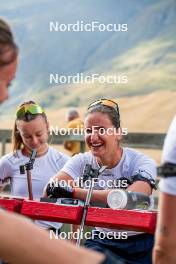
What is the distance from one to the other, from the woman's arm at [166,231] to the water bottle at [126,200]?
3.56 feet

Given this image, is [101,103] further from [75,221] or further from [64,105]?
[64,105]

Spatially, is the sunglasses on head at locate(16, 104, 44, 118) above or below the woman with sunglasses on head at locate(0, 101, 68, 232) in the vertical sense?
above

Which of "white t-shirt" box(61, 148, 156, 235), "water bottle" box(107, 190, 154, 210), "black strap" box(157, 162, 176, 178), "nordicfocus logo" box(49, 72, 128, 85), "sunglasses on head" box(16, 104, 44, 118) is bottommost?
"water bottle" box(107, 190, 154, 210)

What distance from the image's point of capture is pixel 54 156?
3.88 m

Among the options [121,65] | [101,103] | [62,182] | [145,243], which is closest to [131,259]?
[145,243]

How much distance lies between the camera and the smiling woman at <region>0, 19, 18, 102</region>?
1.38 metres

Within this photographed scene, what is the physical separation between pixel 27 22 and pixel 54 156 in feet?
8.82

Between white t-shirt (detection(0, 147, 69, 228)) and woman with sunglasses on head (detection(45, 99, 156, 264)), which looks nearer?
woman with sunglasses on head (detection(45, 99, 156, 264))

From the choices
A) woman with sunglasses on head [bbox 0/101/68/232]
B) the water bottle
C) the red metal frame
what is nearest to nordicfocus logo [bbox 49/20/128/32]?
woman with sunglasses on head [bbox 0/101/68/232]

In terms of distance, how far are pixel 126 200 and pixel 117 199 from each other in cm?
4

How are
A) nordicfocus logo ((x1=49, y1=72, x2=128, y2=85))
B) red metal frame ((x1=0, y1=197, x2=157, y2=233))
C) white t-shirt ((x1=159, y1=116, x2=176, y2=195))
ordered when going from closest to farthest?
white t-shirt ((x1=159, y1=116, x2=176, y2=195))
red metal frame ((x1=0, y1=197, x2=157, y2=233))
nordicfocus logo ((x1=49, y1=72, x2=128, y2=85))

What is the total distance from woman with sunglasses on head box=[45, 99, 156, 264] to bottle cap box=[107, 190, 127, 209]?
106 mm

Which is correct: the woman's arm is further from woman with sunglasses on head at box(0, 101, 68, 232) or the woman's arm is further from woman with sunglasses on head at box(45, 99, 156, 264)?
woman with sunglasses on head at box(0, 101, 68, 232)

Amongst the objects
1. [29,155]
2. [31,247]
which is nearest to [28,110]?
[29,155]
